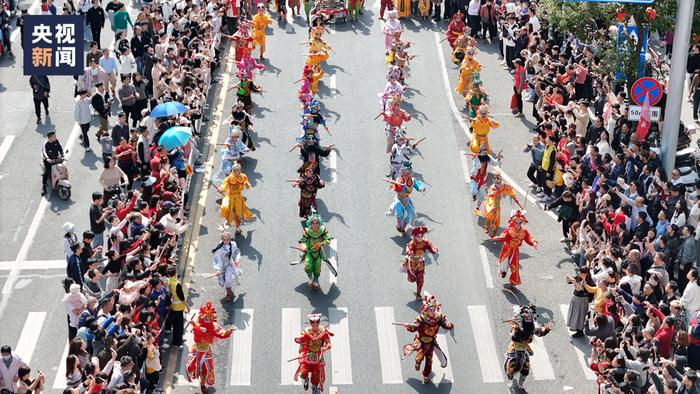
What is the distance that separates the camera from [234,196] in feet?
107

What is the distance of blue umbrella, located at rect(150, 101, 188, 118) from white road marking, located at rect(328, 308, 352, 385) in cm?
715

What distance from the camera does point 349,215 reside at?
3412cm

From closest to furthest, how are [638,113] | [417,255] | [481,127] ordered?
[417,255] < [638,113] < [481,127]

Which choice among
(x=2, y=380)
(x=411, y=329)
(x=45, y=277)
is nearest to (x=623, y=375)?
(x=411, y=329)

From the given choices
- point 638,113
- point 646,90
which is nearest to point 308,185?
point 638,113

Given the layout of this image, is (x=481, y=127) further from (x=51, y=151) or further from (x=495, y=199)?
(x=51, y=151)

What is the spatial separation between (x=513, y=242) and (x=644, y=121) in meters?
5.39

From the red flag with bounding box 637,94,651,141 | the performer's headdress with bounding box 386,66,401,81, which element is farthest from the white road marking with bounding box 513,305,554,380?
the performer's headdress with bounding box 386,66,401,81

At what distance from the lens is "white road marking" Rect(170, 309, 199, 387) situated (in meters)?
27.3

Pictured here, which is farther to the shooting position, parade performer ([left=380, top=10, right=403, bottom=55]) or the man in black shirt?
parade performer ([left=380, top=10, right=403, bottom=55])

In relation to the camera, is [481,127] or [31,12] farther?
[31,12]

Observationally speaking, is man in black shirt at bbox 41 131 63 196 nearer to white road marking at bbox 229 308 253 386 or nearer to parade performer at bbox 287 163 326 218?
parade performer at bbox 287 163 326 218

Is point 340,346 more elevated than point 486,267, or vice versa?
point 486,267

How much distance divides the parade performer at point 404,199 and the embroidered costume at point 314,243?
285 centimetres
